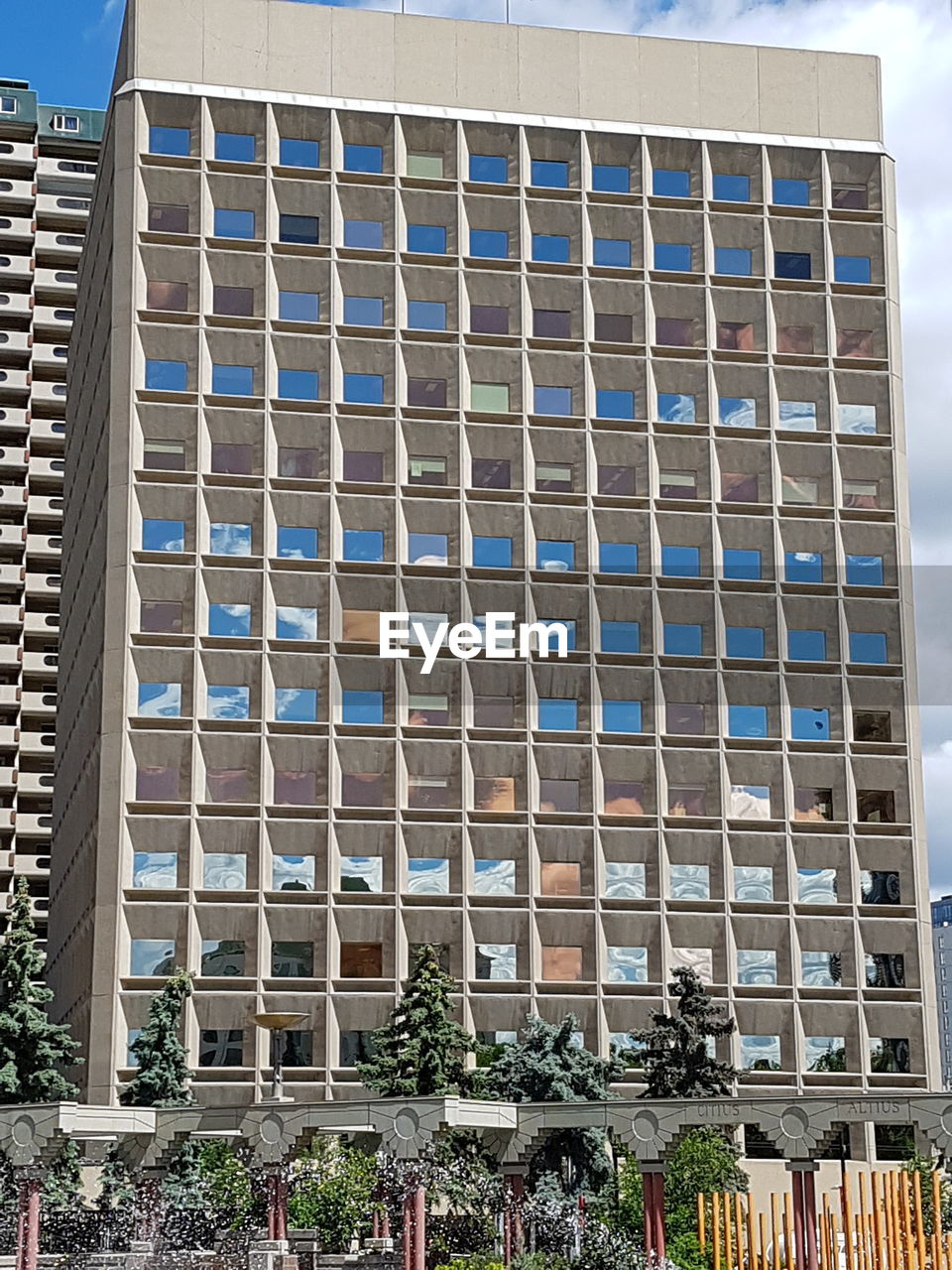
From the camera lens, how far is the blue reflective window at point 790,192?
81.7m

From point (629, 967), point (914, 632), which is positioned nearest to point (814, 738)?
point (914, 632)

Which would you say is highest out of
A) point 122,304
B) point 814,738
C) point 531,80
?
point 531,80

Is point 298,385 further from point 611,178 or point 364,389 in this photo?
point 611,178

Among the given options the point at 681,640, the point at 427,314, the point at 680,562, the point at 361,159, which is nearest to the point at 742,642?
the point at 681,640

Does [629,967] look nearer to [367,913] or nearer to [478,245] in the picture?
[367,913]

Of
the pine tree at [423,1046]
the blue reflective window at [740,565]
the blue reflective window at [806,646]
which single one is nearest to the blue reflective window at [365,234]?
the blue reflective window at [740,565]

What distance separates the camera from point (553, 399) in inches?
3086

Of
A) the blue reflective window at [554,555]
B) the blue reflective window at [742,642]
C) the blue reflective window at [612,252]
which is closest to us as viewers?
the blue reflective window at [554,555]

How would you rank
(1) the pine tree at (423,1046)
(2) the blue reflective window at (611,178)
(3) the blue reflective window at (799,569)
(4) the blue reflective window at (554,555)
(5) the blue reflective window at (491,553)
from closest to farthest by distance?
A: 1. (1) the pine tree at (423,1046)
2. (5) the blue reflective window at (491,553)
3. (4) the blue reflective window at (554,555)
4. (3) the blue reflective window at (799,569)
5. (2) the blue reflective window at (611,178)

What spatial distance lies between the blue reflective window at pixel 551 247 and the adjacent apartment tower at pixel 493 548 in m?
0.10

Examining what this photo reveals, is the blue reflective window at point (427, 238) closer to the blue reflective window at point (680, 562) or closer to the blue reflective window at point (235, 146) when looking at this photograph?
the blue reflective window at point (235, 146)

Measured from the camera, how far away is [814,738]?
77.6 meters

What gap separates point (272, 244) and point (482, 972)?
28136 mm

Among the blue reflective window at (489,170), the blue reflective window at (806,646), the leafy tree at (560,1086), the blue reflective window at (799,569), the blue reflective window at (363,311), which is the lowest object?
the leafy tree at (560,1086)
